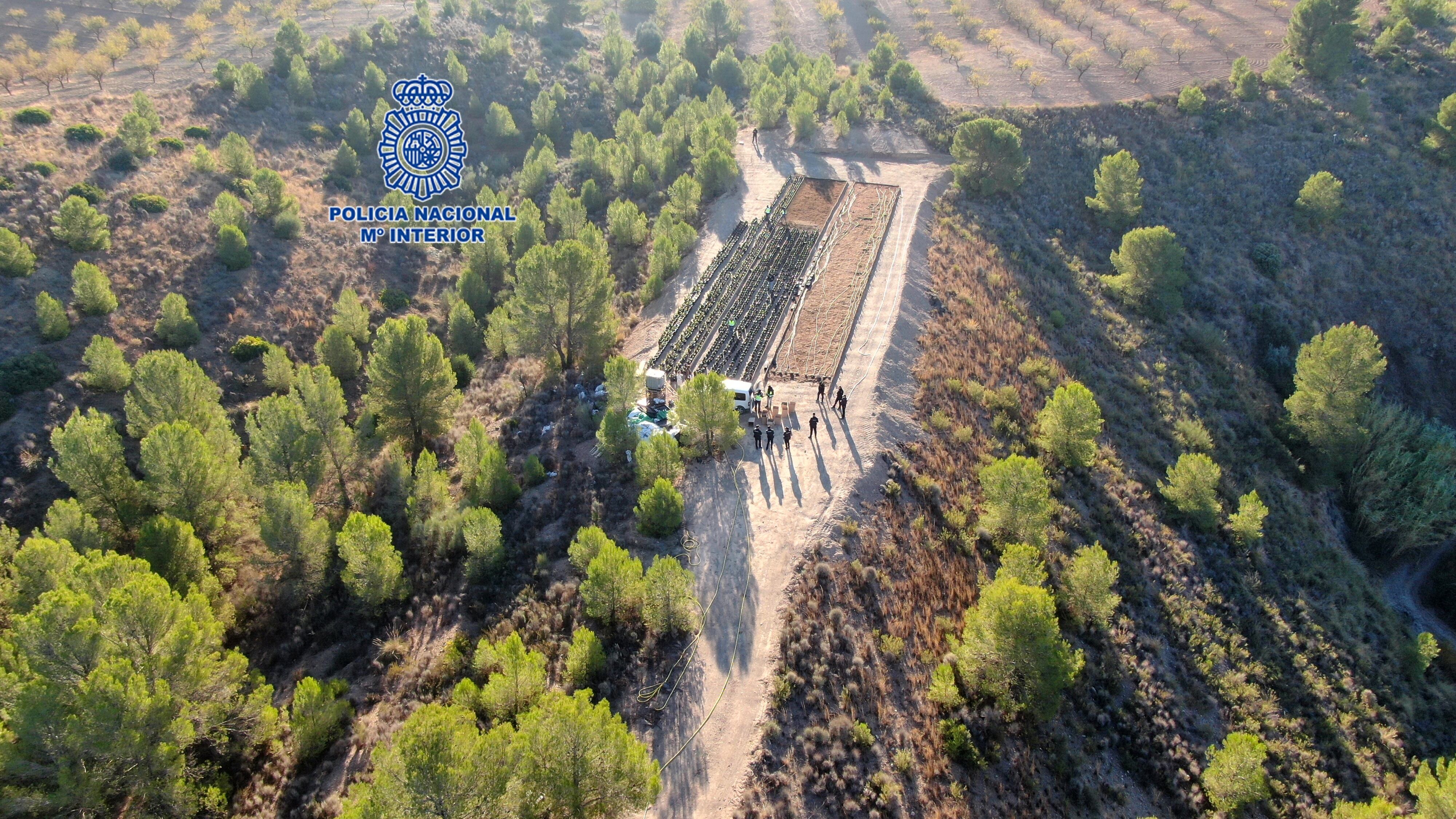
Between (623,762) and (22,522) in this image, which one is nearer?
(623,762)

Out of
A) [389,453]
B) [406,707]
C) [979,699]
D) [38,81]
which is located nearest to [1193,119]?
[979,699]

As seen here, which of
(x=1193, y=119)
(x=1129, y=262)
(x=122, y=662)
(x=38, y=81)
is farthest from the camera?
(x=1193, y=119)

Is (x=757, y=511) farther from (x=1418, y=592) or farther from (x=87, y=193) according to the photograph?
(x=87, y=193)

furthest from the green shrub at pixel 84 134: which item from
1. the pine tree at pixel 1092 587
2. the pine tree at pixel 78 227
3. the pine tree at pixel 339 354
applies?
the pine tree at pixel 1092 587

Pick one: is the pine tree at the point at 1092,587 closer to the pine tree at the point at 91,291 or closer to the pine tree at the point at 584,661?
the pine tree at the point at 584,661

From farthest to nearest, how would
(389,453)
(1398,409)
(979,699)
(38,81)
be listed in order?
(38,81) < (1398,409) < (389,453) < (979,699)

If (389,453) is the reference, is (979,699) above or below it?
above

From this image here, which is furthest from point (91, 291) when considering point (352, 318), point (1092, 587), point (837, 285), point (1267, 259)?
point (1267, 259)

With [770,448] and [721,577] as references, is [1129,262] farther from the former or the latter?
[721,577]

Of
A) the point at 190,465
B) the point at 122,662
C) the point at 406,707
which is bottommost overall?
the point at 406,707
